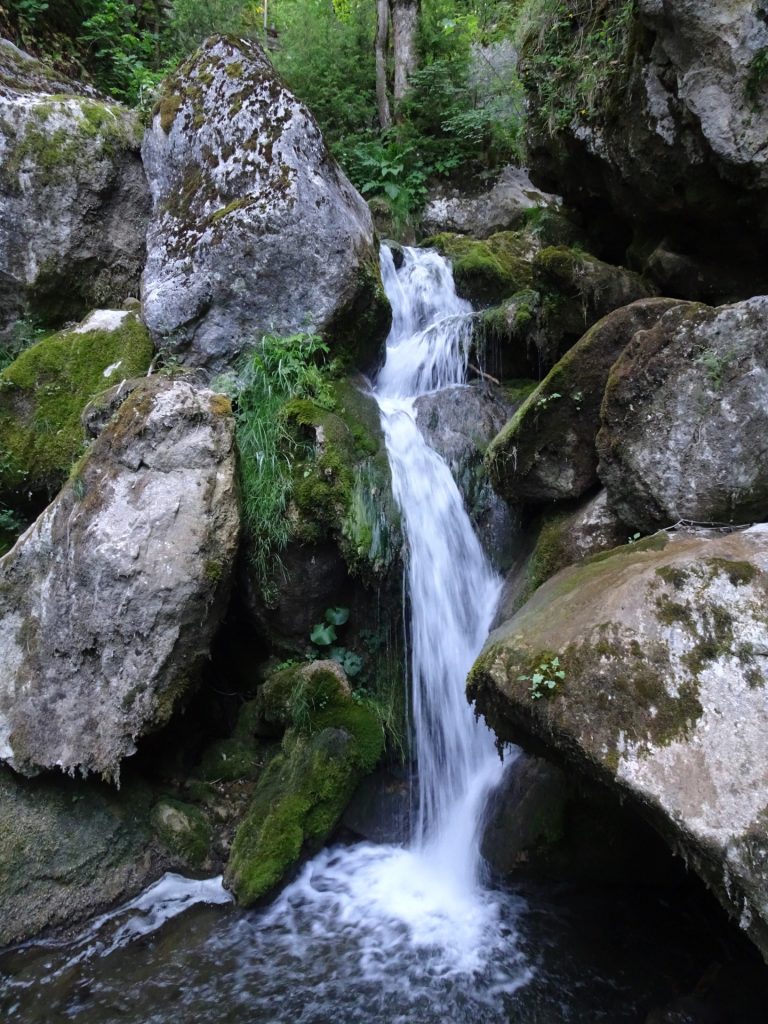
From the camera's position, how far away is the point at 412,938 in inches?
155

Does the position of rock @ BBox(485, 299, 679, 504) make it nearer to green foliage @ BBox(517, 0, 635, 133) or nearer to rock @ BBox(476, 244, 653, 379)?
rock @ BBox(476, 244, 653, 379)

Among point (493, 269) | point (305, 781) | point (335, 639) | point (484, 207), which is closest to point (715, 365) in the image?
point (335, 639)

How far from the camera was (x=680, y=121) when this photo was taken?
16.3ft

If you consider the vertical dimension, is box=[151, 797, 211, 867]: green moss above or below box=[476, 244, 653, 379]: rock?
below

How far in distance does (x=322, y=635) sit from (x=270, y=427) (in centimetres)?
175

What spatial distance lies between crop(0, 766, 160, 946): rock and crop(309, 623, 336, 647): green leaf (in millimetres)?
1643

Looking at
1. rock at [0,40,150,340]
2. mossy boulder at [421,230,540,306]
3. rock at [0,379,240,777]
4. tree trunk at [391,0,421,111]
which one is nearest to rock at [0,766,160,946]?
rock at [0,379,240,777]

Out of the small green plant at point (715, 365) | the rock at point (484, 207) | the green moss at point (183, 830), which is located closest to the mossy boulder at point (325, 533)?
the green moss at point (183, 830)

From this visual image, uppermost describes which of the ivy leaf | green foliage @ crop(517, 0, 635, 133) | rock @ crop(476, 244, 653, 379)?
green foliage @ crop(517, 0, 635, 133)

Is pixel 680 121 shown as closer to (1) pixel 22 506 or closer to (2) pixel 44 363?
(2) pixel 44 363

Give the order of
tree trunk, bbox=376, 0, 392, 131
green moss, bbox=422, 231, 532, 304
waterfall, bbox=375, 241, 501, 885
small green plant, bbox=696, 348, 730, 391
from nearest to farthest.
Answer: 1. small green plant, bbox=696, 348, 730, 391
2. waterfall, bbox=375, 241, 501, 885
3. green moss, bbox=422, 231, 532, 304
4. tree trunk, bbox=376, 0, 392, 131

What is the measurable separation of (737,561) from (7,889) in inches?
179

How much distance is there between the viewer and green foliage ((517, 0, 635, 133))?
5535 mm

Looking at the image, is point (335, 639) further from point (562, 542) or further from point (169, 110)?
point (169, 110)
